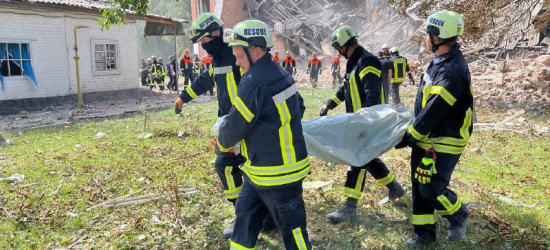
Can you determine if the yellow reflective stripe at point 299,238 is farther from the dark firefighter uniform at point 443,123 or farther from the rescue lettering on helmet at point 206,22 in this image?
the rescue lettering on helmet at point 206,22

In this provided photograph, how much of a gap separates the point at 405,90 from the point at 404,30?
12966 millimetres

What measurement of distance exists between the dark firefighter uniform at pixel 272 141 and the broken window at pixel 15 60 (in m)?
13.2

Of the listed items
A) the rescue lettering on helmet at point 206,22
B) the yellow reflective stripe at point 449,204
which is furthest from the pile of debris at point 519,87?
the rescue lettering on helmet at point 206,22

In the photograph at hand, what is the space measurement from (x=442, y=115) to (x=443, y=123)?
167 mm

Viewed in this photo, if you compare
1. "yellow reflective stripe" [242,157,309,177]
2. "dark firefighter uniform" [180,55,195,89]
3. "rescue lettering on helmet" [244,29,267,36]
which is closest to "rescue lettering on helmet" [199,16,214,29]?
"rescue lettering on helmet" [244,29,267,36]

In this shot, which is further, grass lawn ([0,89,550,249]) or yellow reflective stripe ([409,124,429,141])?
grass lawn ([0,89,550,249])

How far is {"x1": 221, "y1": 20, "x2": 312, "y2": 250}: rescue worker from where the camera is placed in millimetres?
2631

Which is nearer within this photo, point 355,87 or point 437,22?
point 437,22

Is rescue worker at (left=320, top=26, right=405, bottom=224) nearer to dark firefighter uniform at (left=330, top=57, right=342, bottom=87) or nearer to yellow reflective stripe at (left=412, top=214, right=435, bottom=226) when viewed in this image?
yellow reflective stripe at (left=412, top=214, right=435, bottom=226)

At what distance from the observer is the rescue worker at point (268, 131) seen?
2.63 metres

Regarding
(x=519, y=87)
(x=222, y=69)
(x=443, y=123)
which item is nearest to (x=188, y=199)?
(x=222, y=69)

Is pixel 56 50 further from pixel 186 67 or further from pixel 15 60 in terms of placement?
pixel 186 67

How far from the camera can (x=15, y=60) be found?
43.4 feet

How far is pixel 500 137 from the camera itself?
8.12 metres
